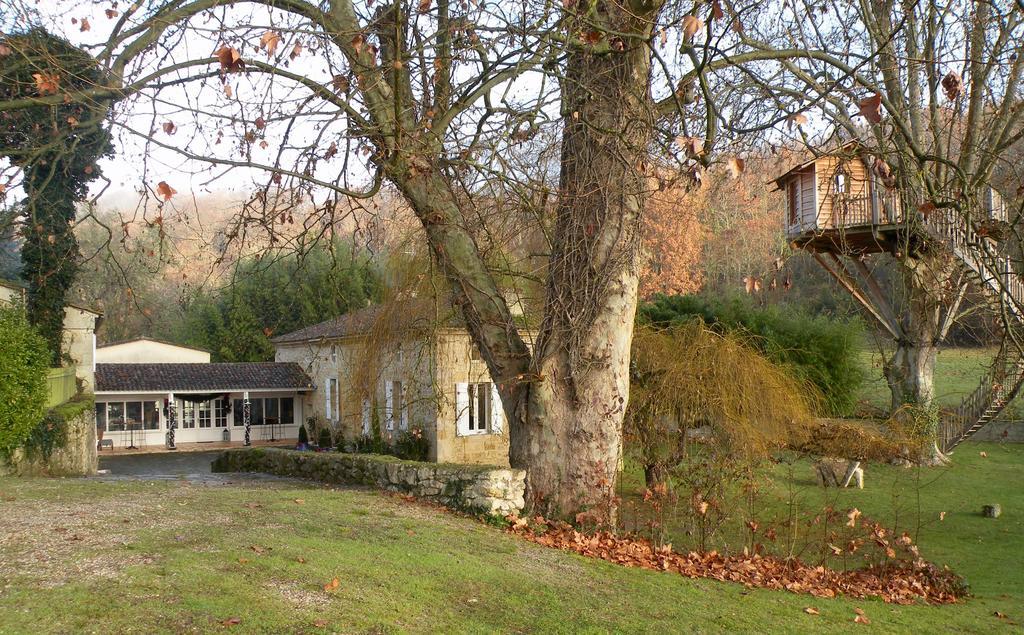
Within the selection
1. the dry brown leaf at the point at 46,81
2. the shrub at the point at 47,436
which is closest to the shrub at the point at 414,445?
the shrub at the point at 47,436

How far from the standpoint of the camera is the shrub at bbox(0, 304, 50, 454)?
13195 mm

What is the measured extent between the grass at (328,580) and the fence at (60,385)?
24.7 ft

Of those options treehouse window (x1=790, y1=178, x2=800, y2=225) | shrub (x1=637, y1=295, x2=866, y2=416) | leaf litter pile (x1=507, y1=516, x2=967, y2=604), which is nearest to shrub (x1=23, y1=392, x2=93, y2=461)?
leaf litter pile (x1=507, y1=516, x2=967, y2=604)

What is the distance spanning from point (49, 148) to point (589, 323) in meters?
5.89

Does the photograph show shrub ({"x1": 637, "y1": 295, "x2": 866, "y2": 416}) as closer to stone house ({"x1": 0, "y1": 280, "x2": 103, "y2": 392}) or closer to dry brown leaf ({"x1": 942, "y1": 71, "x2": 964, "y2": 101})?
stone house ({"x1": 0, "y1": 280, "x2": 103, "y2": 392})

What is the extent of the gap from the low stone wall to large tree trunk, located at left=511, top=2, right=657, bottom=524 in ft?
1.05

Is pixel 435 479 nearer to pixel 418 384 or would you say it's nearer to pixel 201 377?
pixel 418 384

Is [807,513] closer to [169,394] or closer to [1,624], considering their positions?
[1,624]

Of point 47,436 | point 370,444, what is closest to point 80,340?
point 370,444

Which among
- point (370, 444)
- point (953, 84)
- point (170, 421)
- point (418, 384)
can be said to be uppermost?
point (953, 84)

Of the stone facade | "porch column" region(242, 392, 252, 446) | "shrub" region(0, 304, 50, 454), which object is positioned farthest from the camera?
"porch column" region(242, 392, 252, 446)

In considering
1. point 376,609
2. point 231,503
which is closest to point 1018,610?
point 376,609

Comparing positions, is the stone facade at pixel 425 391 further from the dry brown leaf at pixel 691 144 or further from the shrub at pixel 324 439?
the dry brown leaf at pixel 691 144

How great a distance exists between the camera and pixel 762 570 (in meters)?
8.57
